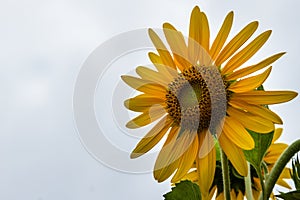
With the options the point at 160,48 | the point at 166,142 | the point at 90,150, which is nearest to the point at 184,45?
the point at 160,48

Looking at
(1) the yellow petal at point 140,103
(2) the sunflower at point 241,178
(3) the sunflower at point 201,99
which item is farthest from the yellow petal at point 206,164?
(2) the sunflower at point 241,178

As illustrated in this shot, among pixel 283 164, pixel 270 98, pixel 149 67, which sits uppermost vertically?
pixel 149 67

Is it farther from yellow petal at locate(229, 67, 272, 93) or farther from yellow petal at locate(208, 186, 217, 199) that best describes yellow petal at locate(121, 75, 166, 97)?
yellow petal at locate(208, 186, 217, 199)

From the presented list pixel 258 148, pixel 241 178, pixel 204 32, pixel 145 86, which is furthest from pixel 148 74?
pixel 241 178

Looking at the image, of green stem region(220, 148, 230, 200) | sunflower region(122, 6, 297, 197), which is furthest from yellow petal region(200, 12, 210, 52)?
green stem region(220, 148, 230, 200)

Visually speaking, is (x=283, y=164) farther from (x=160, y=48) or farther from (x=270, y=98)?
(x=160, y=48)

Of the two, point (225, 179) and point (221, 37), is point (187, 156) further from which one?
point (221, 37)
